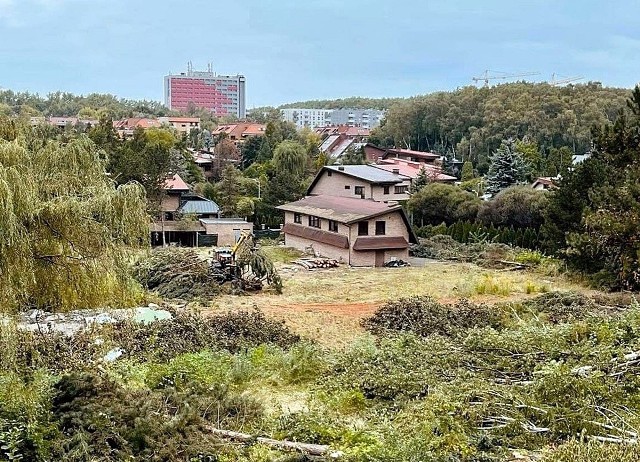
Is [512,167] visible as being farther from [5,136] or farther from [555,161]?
[5,136]

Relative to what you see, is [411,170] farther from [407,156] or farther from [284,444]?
[284,444]

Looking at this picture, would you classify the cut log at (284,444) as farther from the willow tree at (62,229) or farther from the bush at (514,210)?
the bush at (514,210)

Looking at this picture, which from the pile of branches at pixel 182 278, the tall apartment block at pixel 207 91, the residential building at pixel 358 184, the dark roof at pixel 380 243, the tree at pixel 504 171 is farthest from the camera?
the tall apartment block at pixel 207 91

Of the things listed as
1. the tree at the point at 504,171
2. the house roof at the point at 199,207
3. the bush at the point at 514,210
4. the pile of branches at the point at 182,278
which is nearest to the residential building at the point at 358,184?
the bush at the point at 514,210

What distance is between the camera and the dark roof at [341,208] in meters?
Answer: 26.9

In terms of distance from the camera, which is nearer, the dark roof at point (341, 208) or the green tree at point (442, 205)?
the dark roof at point (341, 208)

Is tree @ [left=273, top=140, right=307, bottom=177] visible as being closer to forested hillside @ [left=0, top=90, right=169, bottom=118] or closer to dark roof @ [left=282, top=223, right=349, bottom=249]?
dark roof @ [left=282, top=223, right=349, bottom=249]

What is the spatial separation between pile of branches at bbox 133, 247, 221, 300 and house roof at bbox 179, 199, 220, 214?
14.5 m

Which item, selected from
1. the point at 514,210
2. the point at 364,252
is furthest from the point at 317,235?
the point at 514,210

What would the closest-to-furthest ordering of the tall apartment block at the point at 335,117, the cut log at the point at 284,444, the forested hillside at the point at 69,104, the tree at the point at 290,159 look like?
the cut log at the point at 284,444 < the tree at the point at 290,159 < the forested hillside at the point at 69,104 < the tall apartment block at the point at 335,117

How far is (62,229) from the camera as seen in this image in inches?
273

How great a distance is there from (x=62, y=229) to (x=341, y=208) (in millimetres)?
22361

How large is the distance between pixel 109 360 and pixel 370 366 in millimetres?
4108

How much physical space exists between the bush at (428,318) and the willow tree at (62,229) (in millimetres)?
7911
